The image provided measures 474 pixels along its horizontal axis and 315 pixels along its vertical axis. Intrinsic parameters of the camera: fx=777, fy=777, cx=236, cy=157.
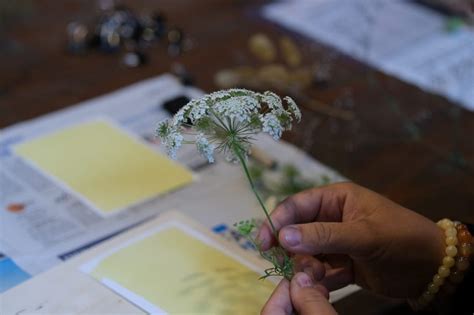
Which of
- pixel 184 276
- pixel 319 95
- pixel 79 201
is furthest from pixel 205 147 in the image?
pixel 319 95

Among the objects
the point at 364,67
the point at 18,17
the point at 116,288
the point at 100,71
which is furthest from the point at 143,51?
the point at 116,288

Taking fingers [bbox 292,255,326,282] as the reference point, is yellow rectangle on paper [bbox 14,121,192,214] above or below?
below

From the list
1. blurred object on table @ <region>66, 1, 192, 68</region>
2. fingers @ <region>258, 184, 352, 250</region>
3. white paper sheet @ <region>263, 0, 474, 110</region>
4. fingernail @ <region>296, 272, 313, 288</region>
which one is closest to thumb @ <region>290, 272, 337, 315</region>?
fingernail @ <region>296, 272, 313, 288</region>

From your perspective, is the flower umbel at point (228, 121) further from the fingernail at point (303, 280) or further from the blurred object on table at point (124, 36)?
the blurred object on table at point (124, 36)

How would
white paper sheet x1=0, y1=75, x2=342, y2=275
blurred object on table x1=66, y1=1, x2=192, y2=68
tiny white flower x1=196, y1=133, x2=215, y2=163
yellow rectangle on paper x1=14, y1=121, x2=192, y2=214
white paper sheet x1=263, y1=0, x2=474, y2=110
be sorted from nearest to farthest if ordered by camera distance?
tiny white flower x1=196, y1=133, x2=215, y2=163
white paper sheet x1=0, y1=75, x2=342, y2=275
yellow rectangle on paper x1=14, y1=121, x2=192, y2=214
white paper sheet x1=263, y1=0, x2=474, y2=110
blurred object on table x1=66, y1=1, x2=192, y2=68

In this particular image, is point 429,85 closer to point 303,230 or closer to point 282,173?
point 282,173

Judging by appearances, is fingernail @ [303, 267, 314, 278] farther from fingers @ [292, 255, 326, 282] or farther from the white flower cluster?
the white flower cluster
